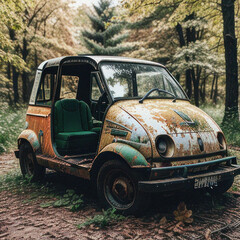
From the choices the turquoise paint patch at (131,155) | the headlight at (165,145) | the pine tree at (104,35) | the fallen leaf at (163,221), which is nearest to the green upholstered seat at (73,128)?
the turquoise paint patch at (131,155)

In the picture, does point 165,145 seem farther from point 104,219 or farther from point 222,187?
point 222,187

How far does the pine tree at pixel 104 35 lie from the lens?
25.2m

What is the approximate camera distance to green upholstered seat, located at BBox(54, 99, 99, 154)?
5348 millimetres

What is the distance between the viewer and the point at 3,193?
17.5 ft

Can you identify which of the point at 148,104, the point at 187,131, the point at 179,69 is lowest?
the point at 187,131

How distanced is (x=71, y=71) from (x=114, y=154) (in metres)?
2.96

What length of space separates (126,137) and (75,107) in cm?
232

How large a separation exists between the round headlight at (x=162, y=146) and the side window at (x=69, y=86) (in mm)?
2691

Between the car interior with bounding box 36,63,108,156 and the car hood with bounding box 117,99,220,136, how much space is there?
793mm

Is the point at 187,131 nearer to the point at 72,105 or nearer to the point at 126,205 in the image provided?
the point at 126,205

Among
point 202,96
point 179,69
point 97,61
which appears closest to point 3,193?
point 97,61

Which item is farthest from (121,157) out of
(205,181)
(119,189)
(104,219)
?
(205,181)

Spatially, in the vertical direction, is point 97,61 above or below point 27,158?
above

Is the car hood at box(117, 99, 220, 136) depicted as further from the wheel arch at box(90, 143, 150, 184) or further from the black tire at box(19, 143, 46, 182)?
the black tire at box(19, 143, 46, 182)
